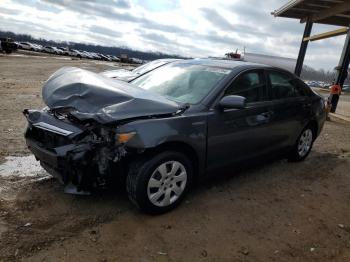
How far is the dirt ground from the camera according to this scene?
10.8 feet

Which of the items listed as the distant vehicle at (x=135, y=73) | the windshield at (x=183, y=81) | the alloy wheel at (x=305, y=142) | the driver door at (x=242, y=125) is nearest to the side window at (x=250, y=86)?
the driver door at (x=242, y=125)

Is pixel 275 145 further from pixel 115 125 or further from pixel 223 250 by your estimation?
pixel 115 125

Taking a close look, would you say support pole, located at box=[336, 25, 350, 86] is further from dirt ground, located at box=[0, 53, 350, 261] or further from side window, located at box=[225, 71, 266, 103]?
side window, located at box=[225, 71, 266, 103]

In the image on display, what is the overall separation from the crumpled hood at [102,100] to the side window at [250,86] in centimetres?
91

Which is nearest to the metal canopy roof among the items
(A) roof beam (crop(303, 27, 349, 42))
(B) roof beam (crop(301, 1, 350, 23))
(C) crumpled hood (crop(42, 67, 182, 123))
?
(B) roof beam (crop(301, 1, 350, 23))

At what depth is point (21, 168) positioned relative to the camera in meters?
4.91

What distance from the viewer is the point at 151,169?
12.0ft

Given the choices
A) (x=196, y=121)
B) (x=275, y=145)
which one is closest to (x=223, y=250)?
(x=196, y=121)

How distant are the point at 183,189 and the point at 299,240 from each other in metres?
1.28

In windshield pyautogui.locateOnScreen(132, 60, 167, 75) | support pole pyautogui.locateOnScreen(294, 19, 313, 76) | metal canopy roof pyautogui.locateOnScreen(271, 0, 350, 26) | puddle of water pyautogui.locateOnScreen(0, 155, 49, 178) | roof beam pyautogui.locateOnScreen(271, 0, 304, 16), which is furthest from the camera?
support pole pyautogui.locateOnScreen(294, 19, 313, 76)

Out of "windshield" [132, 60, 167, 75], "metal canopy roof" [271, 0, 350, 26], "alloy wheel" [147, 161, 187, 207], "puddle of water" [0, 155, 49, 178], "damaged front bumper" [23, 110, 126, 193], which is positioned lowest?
"puddle of water" [0, 155, 49, 178]

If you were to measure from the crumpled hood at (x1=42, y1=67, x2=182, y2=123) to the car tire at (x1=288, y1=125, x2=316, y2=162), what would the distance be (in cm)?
281

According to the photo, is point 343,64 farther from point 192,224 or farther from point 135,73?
point 192,224

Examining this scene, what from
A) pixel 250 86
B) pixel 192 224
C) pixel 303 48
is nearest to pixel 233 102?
pixel 250 86
